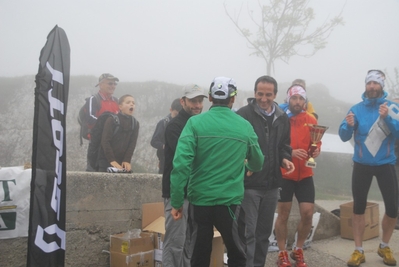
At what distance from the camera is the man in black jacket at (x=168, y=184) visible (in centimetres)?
370

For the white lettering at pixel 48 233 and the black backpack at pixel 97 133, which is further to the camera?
the black backpack at pixel 97 133

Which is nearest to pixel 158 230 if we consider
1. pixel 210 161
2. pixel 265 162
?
pixel 265 162

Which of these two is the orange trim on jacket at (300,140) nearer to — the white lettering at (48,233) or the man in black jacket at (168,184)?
the man in black jacket at (168,184)

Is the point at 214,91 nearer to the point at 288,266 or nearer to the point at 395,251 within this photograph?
the point at 288,266

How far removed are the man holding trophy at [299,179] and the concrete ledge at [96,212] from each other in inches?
58.8

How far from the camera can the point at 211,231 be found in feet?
10.3

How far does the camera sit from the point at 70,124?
1641 cm

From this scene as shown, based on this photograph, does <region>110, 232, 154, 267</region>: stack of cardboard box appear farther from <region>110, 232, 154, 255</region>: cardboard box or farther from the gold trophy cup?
the gold trophy cup

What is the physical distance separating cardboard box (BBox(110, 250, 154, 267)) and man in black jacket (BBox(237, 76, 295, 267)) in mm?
1102

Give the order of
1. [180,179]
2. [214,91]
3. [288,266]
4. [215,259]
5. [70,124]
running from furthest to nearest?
[70,124] → [288,266] → [215,259] → [214,91] → [180,179]

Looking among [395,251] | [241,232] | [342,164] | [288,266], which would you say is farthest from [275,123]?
[342,164]

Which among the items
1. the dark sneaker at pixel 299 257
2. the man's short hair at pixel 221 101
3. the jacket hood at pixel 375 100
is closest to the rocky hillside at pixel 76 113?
the dark sneaker at pixel 299 257

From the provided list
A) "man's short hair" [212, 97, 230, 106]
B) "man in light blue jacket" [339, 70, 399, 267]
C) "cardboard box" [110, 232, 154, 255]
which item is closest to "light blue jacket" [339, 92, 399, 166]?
"man in light blue jacket" [339, 70, 399, 267]

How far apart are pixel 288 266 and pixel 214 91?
246cm
